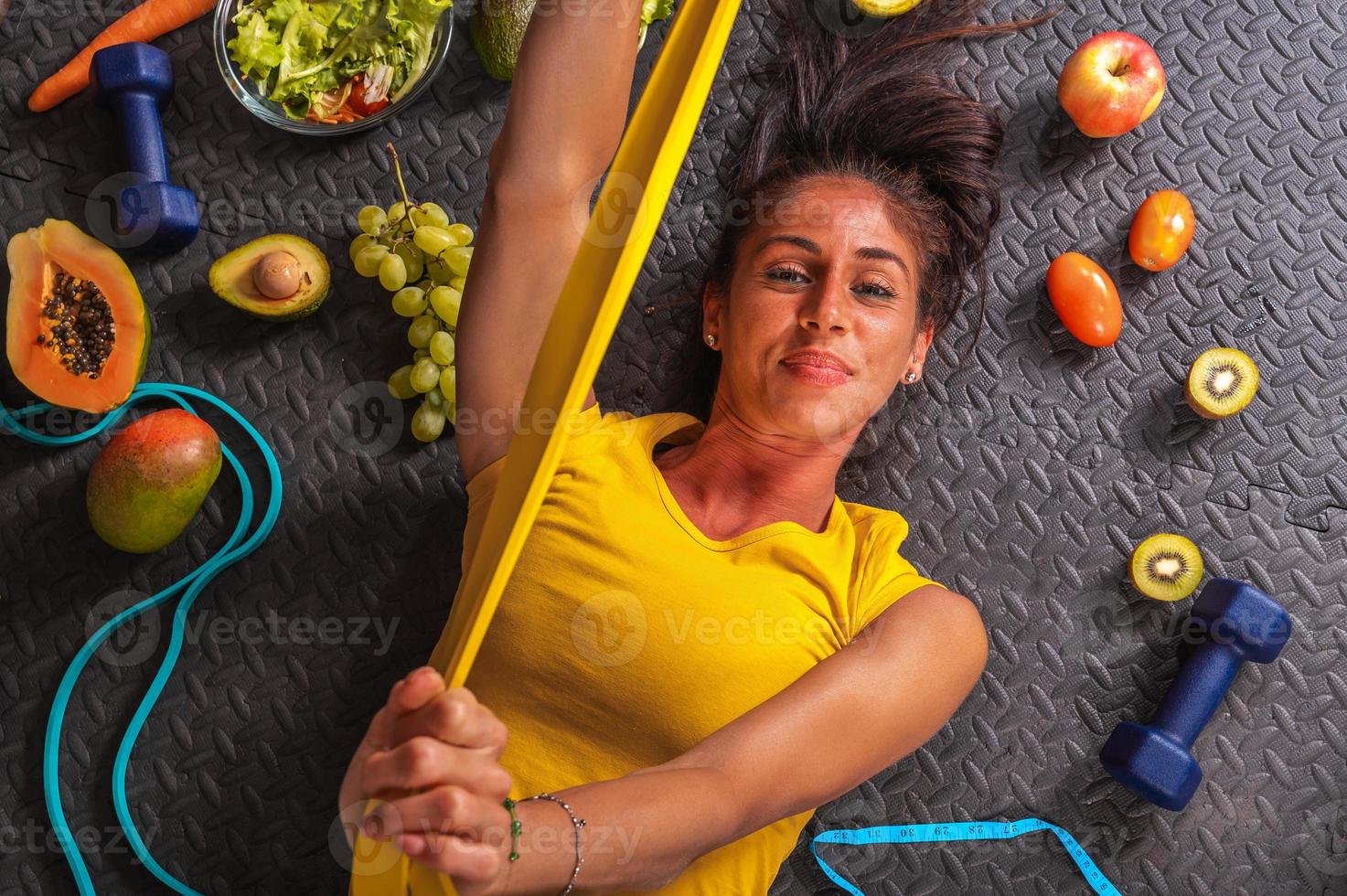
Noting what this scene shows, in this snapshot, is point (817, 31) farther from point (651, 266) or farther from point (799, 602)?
point (799, 602)

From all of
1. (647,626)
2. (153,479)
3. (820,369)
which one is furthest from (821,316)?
(153,479)

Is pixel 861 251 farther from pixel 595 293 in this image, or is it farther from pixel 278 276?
pixel 278 276

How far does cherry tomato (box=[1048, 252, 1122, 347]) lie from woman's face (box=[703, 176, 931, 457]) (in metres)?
0.27

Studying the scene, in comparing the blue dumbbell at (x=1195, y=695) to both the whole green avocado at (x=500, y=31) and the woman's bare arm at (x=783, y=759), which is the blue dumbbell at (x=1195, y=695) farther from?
the whole green avocado at (x=500, y=31)

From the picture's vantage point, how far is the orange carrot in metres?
1.45

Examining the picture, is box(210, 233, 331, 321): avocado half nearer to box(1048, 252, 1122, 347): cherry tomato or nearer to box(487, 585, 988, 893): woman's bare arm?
box(487, 585, 988, 893): woman's bare arm

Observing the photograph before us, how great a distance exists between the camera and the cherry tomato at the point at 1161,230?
138cm

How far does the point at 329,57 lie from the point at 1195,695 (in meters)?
1.39

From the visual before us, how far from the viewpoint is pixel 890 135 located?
4.42 ft

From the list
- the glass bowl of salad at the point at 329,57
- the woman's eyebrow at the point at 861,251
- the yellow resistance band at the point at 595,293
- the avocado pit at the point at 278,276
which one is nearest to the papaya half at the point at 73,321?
the avocado pit at the point at 278,276

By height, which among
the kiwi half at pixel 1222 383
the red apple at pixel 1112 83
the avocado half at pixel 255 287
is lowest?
the avocado half at pixel 255 287

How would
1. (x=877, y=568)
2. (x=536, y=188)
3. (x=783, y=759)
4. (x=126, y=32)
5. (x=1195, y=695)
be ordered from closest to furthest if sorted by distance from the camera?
(x=783, y=759) → (x=536, y=188) → (x=877, y=568) → (x=1195, y=695) → (x=126, y=32)

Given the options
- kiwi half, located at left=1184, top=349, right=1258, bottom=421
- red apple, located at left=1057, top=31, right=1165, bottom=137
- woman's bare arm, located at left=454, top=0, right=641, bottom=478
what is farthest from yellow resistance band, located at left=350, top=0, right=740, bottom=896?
kiwi half, located at left=1184, top=349, right=1258, bottom=421

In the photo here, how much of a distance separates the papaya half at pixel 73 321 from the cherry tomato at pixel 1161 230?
1318 mm
